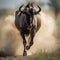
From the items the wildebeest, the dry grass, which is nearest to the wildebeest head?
the wildebeest

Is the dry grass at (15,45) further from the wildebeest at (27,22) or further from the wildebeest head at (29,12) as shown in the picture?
the wildebeest head at (29,12)

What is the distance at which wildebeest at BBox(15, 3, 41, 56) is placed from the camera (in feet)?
10.0

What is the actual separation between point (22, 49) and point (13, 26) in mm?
292

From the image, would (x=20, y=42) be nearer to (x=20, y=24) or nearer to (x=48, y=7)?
(x=20, y=24)

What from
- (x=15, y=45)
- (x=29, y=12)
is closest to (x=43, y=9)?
(x=29, y=12)

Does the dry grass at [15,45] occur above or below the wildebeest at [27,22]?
below

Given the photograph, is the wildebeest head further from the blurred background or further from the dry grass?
the dry grass

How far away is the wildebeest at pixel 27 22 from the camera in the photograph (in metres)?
3.06

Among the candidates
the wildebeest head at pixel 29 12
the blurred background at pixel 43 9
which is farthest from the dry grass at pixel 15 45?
the wildebeest head at pixel 29 12

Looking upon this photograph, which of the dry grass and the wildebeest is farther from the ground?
the wildebeest

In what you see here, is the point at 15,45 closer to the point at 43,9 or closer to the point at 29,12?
the point at 29,12

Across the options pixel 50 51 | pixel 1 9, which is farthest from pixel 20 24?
pixel 50 51

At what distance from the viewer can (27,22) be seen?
3.07 metres

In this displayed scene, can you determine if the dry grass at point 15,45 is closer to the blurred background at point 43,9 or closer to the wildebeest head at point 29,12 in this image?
the blurred background at point 43,9
